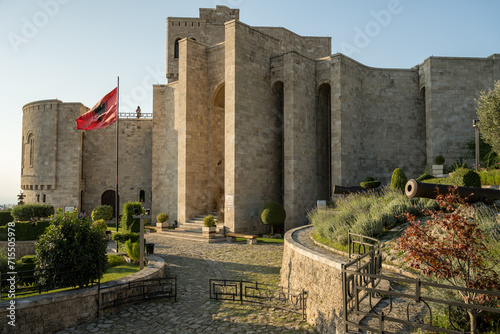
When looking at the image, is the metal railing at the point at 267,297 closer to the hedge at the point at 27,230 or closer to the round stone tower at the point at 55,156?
the hedge at the point at 27,230

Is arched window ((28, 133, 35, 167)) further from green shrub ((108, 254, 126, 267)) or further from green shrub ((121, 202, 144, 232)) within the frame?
green shrub ((108, 254, 126, 267))

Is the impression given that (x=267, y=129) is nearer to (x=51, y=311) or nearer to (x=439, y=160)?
(x=439, y=160)

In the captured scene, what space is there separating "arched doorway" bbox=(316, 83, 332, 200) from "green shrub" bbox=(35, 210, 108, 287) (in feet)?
47.5

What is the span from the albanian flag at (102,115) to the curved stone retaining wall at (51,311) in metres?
11.5

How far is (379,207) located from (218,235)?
9109 mm

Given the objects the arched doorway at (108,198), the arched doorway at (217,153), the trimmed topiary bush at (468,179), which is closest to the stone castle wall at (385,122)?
the trimmed topiary bush at (468,179)

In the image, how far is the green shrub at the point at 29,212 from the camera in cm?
1938

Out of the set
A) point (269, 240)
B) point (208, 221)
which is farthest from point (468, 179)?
point (208, 221)

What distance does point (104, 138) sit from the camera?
83.1 feet

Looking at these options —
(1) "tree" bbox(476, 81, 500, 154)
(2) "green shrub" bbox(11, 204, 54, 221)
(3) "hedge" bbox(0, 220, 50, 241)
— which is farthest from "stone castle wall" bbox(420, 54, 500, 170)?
(2) "green shrub" bbox(11, 204, 54, 221)

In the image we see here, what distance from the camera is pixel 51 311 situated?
6820mm

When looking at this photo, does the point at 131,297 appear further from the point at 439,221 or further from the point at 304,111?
the point at 304,111

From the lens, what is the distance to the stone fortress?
18.3 metres

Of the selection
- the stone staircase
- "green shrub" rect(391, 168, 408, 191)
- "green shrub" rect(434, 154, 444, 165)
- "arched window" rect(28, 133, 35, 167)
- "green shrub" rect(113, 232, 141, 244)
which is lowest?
the stone staircase
